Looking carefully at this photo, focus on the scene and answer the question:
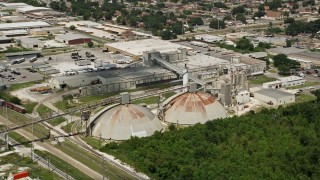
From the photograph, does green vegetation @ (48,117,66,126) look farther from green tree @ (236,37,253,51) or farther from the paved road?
green tree @ (236,37,253,51)

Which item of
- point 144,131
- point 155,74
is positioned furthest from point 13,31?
point 144,131

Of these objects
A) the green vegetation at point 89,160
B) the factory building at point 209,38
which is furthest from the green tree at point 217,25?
the green vegetation at point 89,160

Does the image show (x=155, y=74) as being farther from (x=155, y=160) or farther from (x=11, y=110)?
(x=155, y=160)

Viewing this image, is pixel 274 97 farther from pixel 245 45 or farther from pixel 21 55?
pixel 21 55

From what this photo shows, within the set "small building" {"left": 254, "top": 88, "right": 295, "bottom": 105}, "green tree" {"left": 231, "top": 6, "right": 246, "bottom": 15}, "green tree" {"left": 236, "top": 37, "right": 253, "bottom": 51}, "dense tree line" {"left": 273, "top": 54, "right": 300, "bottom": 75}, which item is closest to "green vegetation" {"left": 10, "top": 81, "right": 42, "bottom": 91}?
"small building" {"left": 254, "top": 88, "right": 295, "bottom": 105}

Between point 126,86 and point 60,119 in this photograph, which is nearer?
point 60,119

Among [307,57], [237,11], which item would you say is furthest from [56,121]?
[237,11]

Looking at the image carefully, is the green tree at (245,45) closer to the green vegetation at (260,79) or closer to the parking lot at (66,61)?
the green vegetation at (260,79)
